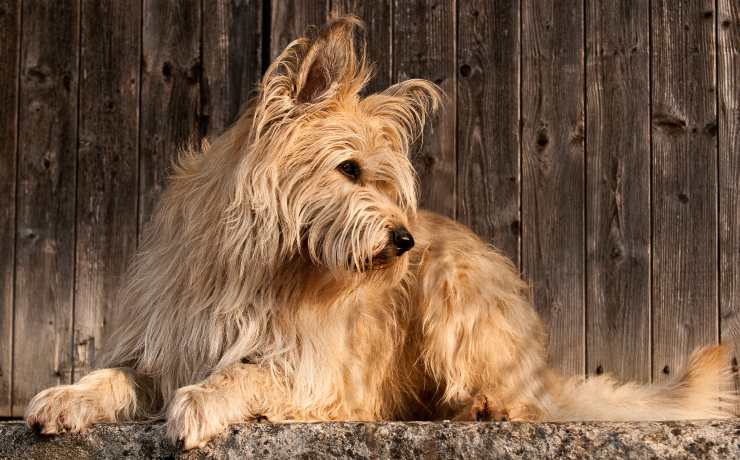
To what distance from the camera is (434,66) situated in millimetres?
4895

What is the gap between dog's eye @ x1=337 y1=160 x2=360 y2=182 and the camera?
3.61 m

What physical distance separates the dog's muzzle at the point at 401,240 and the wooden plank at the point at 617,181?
158cm

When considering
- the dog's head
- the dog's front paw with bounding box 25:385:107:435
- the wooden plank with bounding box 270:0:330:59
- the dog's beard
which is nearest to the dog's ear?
the dog's head

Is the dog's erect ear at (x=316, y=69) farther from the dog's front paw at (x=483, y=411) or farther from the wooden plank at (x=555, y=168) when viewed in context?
the wooden plank at (x=555, y=168)

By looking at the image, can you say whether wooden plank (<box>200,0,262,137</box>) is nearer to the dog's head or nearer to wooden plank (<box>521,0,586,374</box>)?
wooden plank (<box>521,0,586,374</box>)

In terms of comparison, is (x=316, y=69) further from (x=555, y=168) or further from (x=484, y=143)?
(x=555, y=168)

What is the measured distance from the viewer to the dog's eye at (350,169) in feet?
11.8

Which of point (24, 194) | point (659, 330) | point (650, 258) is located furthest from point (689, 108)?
point (24, 194)

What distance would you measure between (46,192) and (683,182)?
2942 millimetres

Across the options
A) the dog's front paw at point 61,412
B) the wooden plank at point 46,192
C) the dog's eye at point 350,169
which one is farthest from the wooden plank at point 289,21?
the dog's front paw at point 61,412

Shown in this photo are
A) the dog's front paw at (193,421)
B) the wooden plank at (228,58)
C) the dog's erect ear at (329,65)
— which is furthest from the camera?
the wooden plank at (228,58)

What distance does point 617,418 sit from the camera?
3.92m

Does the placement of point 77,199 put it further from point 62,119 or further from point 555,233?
point 555,233

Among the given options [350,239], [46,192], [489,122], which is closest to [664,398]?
[350,239]
